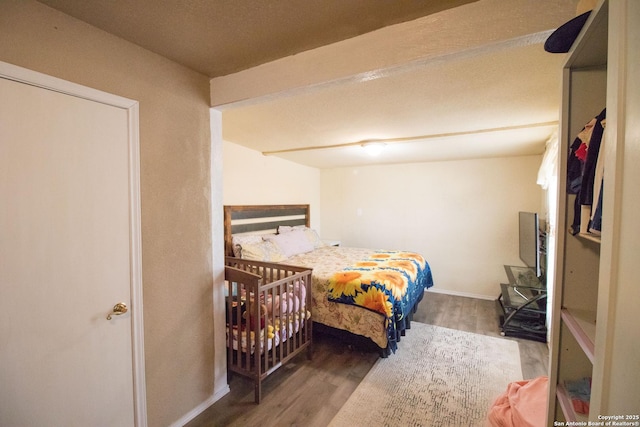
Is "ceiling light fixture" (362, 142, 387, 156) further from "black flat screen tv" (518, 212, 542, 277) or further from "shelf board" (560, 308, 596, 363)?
"shelf board" (560, 308, 596, 363)

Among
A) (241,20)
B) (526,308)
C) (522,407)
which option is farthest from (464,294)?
(241,20)

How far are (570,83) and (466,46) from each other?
419mm

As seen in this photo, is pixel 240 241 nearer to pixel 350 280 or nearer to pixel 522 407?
pixel 350 280

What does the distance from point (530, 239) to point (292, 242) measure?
2954 mm

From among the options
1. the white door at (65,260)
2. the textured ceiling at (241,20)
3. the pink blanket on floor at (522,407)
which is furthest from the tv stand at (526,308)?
the white door at (65,260)

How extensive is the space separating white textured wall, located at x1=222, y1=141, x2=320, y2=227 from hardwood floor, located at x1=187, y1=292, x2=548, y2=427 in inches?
75.8

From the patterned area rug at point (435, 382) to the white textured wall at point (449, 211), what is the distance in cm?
166

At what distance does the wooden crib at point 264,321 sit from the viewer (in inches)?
78.8

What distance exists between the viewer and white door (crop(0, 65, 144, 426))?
1.10 m

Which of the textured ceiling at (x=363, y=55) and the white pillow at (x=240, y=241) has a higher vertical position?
the textured ceiling at (x=363, y=55)

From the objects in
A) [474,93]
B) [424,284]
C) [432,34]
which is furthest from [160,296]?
[424,284]

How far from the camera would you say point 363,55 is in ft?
4.45

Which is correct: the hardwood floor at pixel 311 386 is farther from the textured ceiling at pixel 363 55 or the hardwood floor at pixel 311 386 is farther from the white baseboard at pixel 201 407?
the textured ceiling at pixel 363 55

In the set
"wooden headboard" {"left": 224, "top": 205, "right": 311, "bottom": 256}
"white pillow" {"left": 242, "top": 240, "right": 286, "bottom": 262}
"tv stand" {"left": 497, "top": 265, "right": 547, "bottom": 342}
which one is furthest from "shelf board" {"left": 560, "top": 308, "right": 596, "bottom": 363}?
"wooden headboard" {"left": 224, "top": 205, "right": 311, "bottom": 256}
